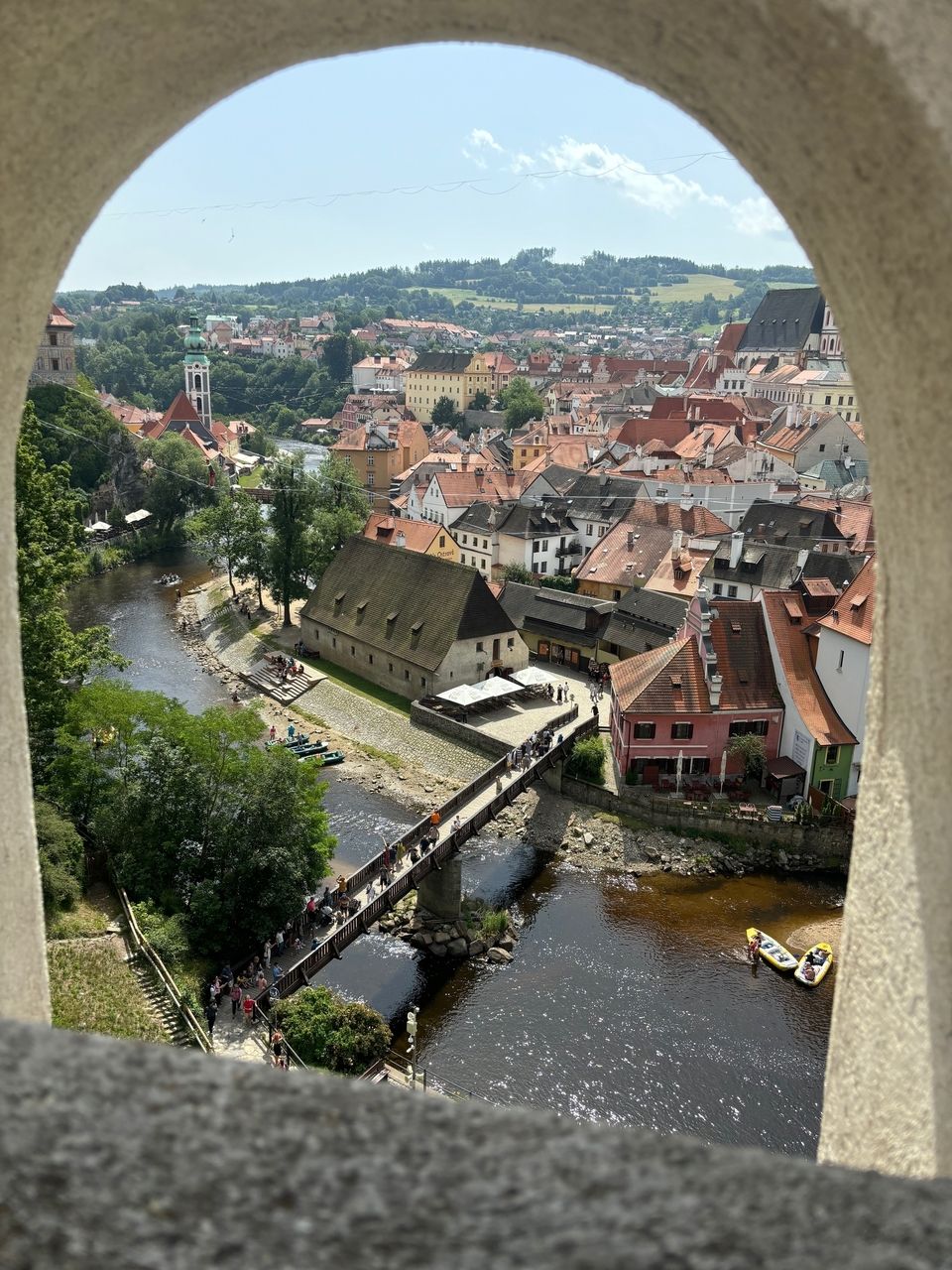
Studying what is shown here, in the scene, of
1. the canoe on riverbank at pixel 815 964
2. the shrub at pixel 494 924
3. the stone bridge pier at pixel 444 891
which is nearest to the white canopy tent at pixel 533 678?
the stone bridge pier at pixel 444 891

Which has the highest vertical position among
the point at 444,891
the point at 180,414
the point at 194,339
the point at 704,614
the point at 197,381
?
the point at 194,339

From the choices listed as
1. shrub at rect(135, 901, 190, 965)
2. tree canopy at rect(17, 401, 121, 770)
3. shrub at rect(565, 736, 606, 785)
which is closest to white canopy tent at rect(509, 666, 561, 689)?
shrub at rect(565, 736, 606, 785)

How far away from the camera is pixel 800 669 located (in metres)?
22.4

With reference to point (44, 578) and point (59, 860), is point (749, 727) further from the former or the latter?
point (44, 578)

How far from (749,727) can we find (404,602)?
1145 cm

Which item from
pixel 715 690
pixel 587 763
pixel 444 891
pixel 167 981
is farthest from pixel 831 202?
pixel 587 763

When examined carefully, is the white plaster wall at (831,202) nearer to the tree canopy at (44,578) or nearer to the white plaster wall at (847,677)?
the tree canopy at (44,578)

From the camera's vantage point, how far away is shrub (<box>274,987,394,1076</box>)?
13656 millimetres

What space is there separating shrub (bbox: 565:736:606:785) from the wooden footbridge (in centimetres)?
23

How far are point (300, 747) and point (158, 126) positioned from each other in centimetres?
2294

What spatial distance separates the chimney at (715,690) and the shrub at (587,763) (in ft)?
8.66

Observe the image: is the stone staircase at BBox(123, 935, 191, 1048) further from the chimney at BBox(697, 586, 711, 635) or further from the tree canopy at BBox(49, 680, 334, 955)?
the chimney at BBox(697, 586, 711, 635)

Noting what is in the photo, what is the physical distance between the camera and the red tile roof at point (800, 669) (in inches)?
832

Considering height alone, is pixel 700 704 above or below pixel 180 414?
below
